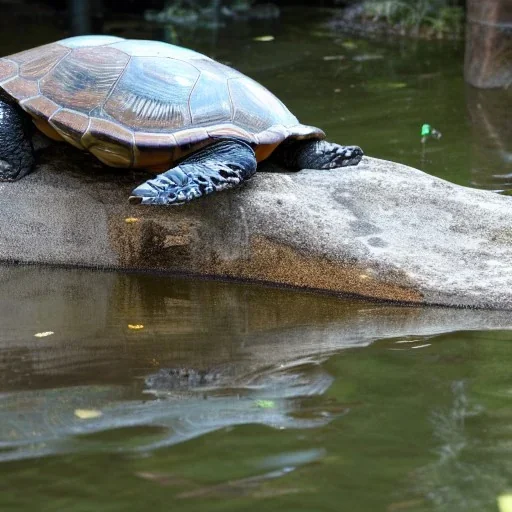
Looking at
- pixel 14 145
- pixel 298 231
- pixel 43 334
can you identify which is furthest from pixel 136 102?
pixel 43 334

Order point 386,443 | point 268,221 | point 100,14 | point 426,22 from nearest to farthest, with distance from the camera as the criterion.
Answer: point 386,443
point 268,221
point 426,22
point 100,14

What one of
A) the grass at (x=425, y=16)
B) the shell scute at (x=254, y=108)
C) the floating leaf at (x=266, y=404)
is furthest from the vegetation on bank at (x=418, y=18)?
the floating leaf at (x=266, y=404)

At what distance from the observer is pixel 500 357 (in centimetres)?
362

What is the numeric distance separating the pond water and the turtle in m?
0.63

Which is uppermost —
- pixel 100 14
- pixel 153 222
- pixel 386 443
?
pixel 386 443

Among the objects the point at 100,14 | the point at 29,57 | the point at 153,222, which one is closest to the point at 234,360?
the point at 153,222

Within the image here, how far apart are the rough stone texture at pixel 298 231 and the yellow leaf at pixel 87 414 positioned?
5.70 ft

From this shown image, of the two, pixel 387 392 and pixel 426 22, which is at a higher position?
pixel 387 392

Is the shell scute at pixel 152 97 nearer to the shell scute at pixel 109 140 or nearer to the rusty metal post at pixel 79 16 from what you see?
the shell scute at pixel 109 140

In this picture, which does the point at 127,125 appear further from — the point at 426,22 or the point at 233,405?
the point at 426,22

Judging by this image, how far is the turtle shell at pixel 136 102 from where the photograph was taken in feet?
15.4

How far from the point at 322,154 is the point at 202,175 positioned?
1.01 m

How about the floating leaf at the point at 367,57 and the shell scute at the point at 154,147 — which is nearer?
the shell scute at the point at 154,147

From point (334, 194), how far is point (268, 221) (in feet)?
1.42
